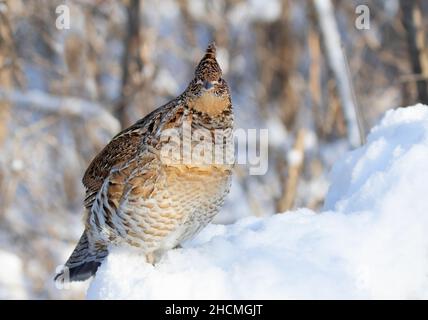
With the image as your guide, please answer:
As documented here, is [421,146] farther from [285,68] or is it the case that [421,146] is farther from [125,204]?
[285,68]

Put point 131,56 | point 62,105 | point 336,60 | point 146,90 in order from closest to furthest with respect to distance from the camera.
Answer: point 336,60
point 62,105
point 146,90
point 131,56

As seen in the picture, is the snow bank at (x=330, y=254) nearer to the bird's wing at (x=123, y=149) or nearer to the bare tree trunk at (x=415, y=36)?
the bird's wing at (x=123, y=149)

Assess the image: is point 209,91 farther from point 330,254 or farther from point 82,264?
point 82,264

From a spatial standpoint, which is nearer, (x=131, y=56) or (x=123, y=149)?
(x=123, y=149)

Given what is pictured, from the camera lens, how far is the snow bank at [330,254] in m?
2.31

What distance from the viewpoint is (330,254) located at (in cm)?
246

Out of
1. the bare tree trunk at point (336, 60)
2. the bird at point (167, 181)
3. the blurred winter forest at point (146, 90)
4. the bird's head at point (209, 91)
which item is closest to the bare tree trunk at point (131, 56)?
the blurred winter forest at point (146, 90)

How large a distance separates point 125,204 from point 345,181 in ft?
3.39

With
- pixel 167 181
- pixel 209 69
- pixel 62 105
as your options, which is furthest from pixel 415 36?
pixel 62 105

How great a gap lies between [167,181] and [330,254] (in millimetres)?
922

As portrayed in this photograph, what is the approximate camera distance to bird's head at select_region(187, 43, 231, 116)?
3.15m

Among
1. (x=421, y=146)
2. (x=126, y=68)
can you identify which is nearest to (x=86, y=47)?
(x=126, y=68)

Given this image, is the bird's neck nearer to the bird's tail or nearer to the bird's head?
the bird's head

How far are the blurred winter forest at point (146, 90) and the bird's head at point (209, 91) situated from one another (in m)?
4.22
